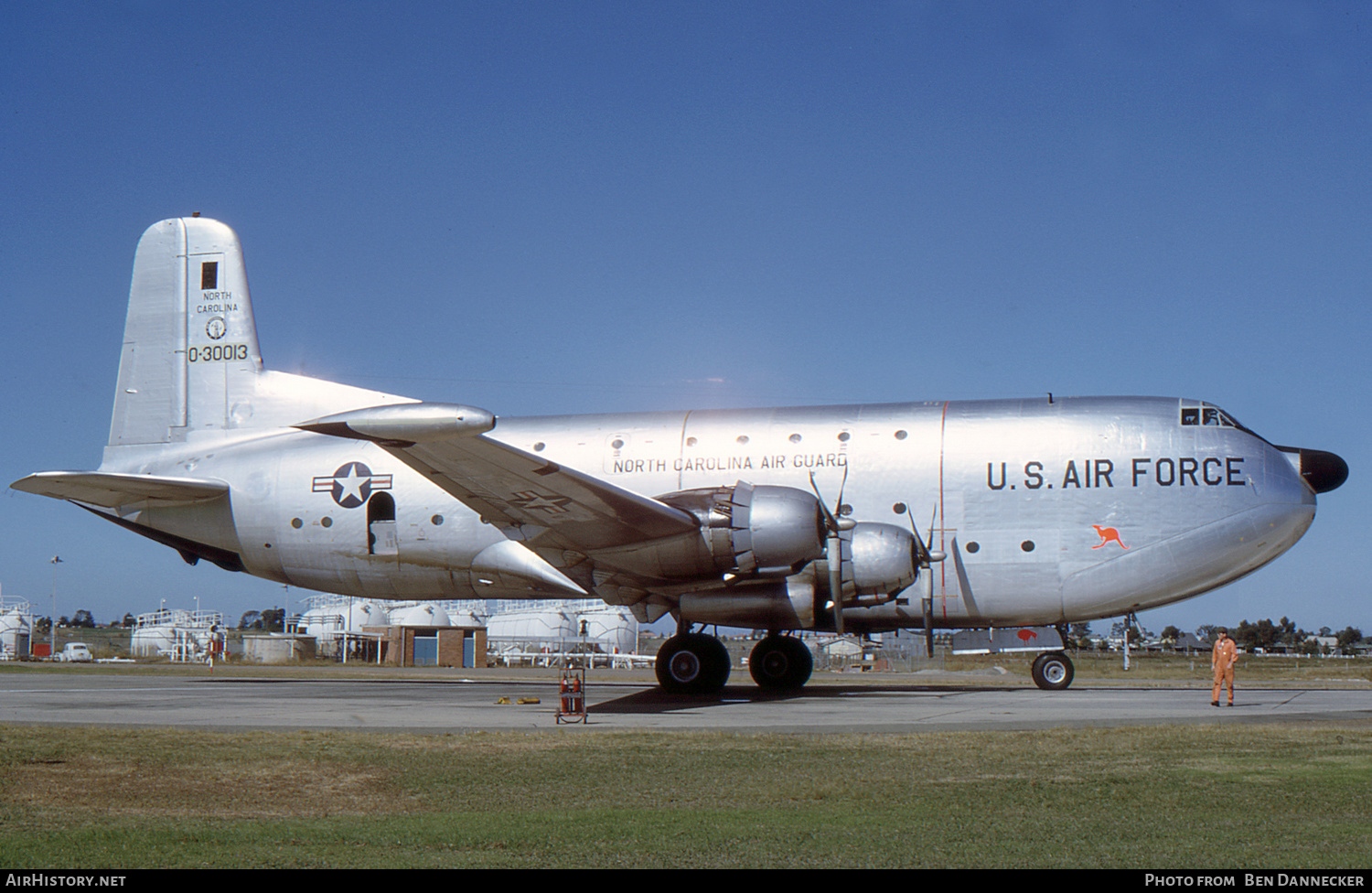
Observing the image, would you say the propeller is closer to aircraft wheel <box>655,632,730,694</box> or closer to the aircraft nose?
aircraft wheel <box>655,632,730,694</box>

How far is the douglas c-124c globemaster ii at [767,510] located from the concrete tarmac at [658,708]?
1480mm

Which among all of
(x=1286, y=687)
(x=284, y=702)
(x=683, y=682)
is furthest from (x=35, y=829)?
(x=1286, y=687)

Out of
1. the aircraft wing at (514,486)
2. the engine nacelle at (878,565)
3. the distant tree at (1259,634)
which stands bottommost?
the distant tree at (1259,634)

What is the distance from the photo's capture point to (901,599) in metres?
18.3

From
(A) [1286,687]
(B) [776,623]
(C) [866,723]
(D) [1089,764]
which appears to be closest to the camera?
(D) [1089,764]

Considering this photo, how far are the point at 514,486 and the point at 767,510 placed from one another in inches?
148

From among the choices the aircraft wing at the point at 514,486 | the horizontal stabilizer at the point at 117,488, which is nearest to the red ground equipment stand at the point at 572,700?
the aircraft wing at the point at 514,486

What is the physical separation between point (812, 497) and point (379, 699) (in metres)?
8.05

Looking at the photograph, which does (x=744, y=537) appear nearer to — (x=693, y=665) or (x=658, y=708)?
(x=658, y=708)

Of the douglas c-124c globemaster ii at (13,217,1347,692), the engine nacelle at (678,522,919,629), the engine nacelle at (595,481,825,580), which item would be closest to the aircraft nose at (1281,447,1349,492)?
the douglas c-124c globemaster ii at (13,217,1347,692)

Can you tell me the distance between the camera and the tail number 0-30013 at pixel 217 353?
2355cm

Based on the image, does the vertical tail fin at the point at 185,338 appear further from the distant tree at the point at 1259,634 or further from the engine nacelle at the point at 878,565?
the distant tree at the point at 1259,634

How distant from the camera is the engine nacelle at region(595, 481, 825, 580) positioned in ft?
52.0
